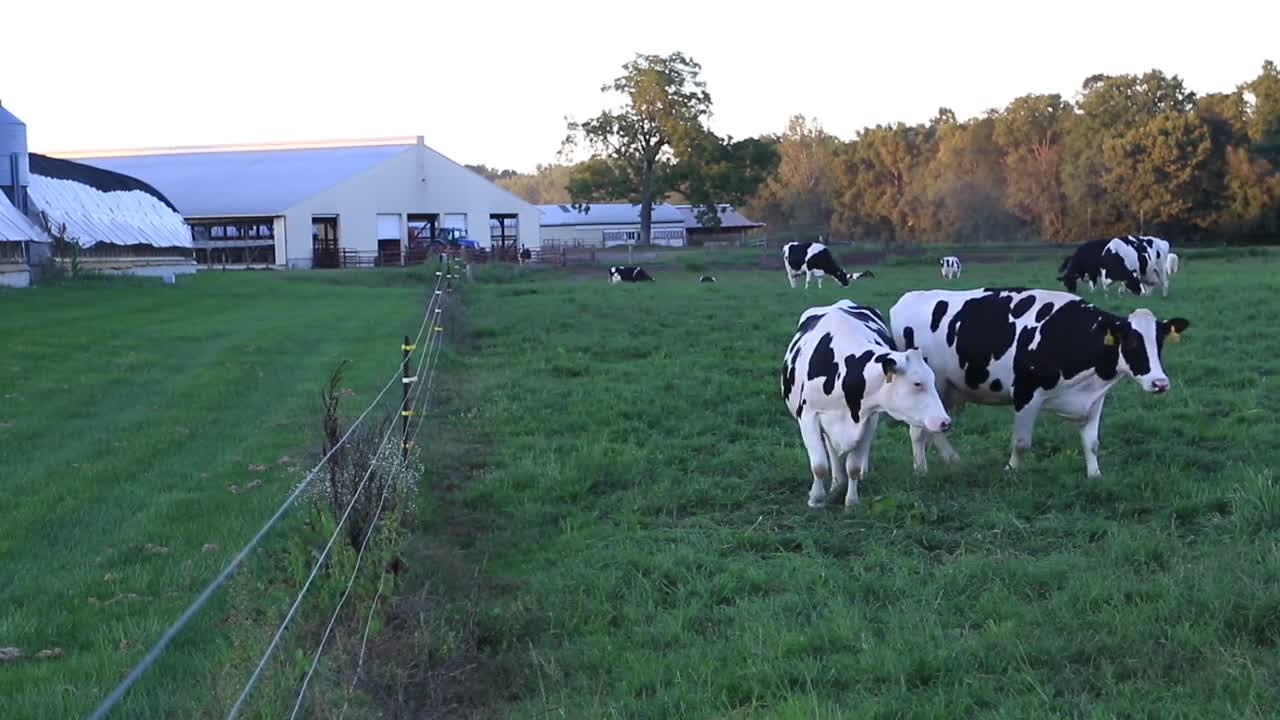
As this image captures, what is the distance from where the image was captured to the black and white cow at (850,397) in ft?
29.1

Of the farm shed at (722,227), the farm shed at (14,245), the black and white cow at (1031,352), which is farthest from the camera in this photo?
the farm shed at (722,227)

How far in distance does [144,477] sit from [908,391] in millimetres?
5837

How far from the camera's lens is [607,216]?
93.4 metres

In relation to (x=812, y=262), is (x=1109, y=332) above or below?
above

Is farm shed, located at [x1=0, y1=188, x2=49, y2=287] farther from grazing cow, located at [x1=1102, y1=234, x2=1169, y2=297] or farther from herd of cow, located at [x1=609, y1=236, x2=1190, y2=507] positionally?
herd of cow, located at [x1=609, y1=236, x2=1190, y2=507]

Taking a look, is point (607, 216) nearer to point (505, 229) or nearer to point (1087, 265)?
point (505, 229)

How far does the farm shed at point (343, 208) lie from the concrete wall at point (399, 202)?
0.16ft

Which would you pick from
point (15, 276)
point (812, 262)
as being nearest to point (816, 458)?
point (812, 262)

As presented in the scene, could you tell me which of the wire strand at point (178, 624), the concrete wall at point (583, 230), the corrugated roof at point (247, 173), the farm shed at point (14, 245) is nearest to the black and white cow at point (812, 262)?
the farm shed at point (14, 245)

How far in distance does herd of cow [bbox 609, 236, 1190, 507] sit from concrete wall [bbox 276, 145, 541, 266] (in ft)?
172

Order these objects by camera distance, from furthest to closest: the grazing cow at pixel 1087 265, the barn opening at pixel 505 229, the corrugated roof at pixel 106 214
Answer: the barn opening at pixel 505 229
the corrugated roof at pixel 106 214
the grazing cow at pixel 1087 265

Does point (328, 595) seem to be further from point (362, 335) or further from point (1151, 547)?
point (362, 335)

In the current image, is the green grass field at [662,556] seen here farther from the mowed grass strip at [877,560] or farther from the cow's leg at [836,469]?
the cow's leg at [836,469]

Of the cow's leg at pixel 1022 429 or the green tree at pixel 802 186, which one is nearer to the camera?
the cow's leg at pixel 1022 429
